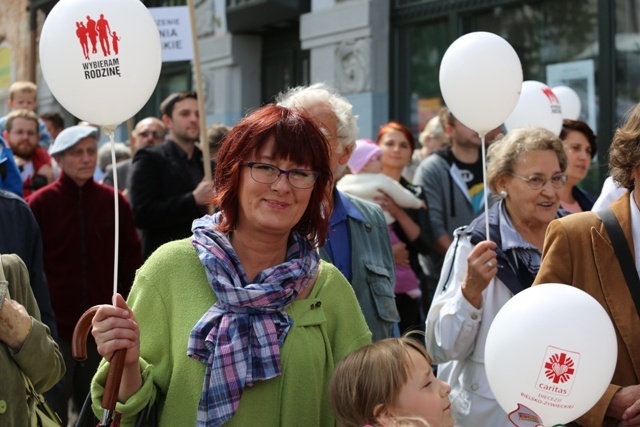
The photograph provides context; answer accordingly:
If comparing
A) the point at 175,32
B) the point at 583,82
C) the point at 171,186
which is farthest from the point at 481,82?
the point at 583,82

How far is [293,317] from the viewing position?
3.22 meters

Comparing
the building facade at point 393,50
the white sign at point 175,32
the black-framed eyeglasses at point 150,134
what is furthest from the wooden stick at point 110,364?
the black-framed eyeglasses at point 150,134

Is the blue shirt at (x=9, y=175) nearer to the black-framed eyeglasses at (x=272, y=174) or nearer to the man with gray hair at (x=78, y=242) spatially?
the man with gray hair at (x=78, y=242)

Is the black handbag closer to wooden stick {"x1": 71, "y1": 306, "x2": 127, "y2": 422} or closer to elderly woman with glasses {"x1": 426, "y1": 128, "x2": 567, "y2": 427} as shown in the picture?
wooden stick {"x1": 71, "y1": 306, "x2": 127, "y2": 422}

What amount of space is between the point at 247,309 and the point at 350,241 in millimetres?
1251

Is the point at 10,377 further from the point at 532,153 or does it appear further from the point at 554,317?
the point at 532,153

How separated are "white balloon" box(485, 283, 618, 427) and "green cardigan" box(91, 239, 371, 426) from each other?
0.52 meters

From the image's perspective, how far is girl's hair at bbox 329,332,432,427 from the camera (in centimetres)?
296

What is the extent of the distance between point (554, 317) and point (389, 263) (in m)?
1.48

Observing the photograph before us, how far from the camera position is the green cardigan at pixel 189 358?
3.13 metres

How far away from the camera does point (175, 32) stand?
8.62 metres

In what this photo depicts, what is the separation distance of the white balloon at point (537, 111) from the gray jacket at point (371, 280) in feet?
6.36

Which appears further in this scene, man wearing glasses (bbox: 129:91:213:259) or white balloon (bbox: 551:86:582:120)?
white balloon (bbox: 551:86:582:120)

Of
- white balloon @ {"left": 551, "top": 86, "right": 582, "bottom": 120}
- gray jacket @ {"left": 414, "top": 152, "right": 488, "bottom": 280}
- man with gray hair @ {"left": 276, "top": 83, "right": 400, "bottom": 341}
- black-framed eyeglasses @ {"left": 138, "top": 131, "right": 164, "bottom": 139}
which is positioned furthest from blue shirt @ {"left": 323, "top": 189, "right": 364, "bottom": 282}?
black-framed eyeglasses @ {"left": 138, "top": 131, "right": 164, "bottom": 139}
